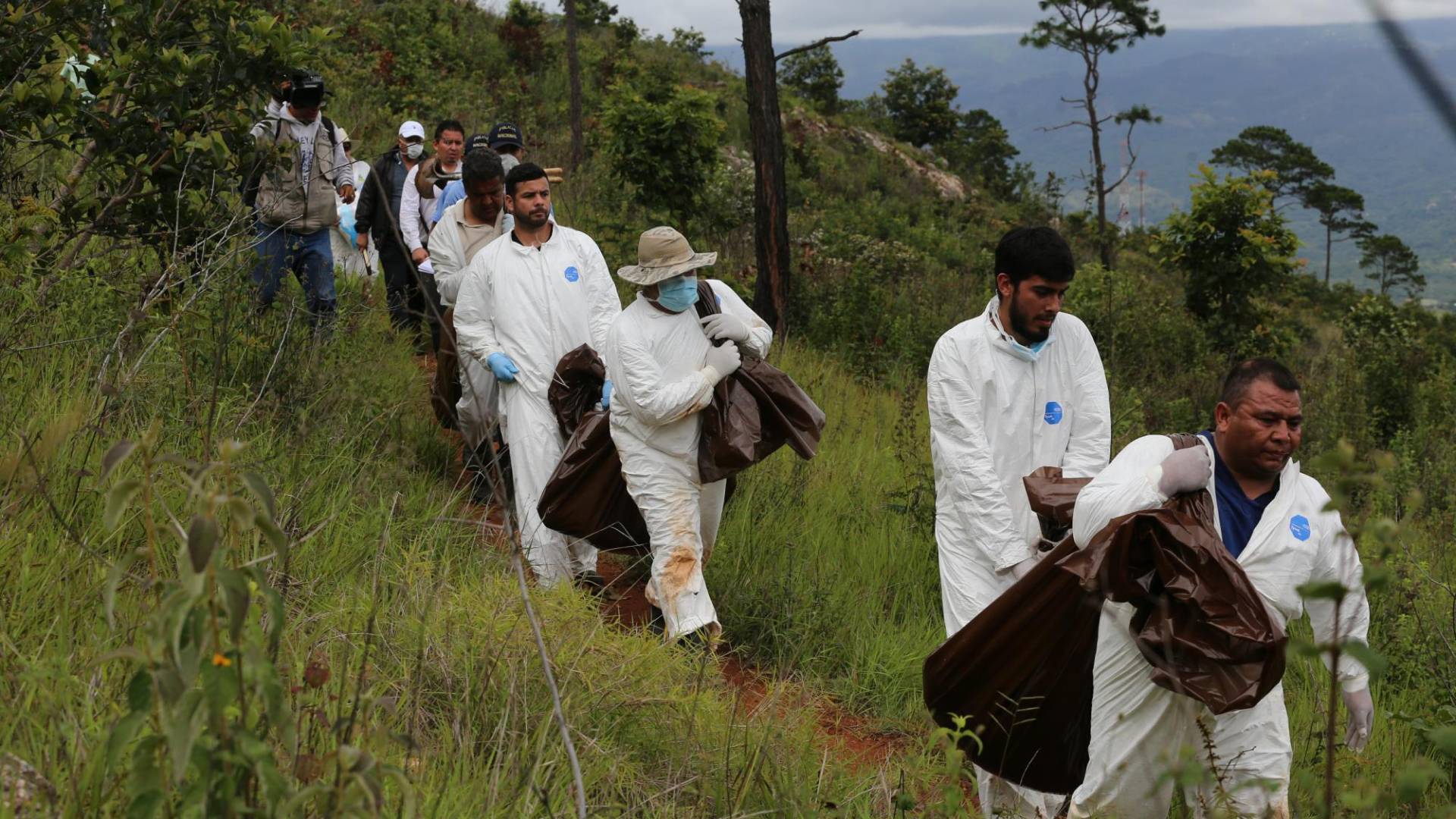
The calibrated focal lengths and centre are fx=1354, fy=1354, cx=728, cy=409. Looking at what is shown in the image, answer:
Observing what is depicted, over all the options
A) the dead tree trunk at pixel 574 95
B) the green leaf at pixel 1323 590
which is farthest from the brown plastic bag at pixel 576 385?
the dead tree trunk at pixel 574 95

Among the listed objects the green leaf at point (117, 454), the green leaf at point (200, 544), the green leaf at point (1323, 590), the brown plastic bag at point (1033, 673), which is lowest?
the brown plastic bag at point (1033, 673)

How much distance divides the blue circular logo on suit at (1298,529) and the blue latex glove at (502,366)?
390 centimetres

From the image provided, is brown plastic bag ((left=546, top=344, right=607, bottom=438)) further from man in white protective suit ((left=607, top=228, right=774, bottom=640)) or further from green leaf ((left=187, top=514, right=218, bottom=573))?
green leaf ((left=187, top=514, right=218, bottom=573))

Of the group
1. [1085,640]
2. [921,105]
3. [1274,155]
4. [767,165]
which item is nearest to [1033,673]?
[1085,640]

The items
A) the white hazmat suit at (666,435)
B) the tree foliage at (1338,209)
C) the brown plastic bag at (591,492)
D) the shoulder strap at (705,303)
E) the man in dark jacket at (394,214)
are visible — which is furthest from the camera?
the tree foliage at (1338,209)

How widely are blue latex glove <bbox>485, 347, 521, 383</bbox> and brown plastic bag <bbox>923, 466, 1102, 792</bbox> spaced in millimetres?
2890

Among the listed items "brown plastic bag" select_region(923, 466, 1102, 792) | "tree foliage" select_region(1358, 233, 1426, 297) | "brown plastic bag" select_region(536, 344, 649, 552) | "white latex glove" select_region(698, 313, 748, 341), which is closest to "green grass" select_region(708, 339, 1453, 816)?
"brown plastic bag" select_region(536, 344, 649, 552)

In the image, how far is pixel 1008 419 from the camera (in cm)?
506

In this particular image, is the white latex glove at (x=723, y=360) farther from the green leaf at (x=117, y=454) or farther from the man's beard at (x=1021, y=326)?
the green leaf at (x=117, y=454)

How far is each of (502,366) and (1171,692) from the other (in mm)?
3764

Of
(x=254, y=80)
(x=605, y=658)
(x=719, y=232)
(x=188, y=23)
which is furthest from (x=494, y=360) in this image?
(x=719, y=232)

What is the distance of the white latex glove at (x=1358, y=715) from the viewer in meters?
4.12

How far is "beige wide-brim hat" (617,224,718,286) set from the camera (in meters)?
5.85

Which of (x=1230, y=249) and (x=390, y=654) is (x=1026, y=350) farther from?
(x=1230, y=249)
